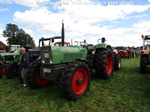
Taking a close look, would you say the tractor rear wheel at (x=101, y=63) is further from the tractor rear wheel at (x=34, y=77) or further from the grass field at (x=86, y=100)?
the tractor rear wheel at (x=34, y=77)

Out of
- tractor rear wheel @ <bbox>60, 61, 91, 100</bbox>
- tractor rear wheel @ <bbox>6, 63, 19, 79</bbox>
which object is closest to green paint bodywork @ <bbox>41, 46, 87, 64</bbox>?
tractor rear wheel @ <bbox>60, 61, 91, 100</bbox>

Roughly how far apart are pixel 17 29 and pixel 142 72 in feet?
212

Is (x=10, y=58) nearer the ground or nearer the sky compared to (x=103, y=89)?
nearer the sky

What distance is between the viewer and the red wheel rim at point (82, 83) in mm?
4438

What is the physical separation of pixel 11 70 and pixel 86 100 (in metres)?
4.61

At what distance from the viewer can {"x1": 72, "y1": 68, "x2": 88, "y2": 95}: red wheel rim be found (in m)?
4.44

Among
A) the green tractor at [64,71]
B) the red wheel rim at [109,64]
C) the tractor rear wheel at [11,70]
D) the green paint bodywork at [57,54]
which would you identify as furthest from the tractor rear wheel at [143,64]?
the tractor rear wheel at [11,70]

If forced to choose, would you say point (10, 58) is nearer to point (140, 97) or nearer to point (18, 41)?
point (140, 97)

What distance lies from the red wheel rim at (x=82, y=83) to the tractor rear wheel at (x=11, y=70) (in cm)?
417

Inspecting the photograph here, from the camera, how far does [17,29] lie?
215 ft

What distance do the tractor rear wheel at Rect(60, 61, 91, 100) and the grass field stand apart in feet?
0.66

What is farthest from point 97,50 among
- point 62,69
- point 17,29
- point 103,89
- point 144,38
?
point 17,29

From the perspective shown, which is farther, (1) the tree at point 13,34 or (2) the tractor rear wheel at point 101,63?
(1) the tree at point 13,34

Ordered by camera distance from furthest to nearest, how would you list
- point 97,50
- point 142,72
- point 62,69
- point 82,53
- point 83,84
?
1. point 142,72
2. point 97,50
3. point 82,53
4. point 83,84
5. point 62,69
